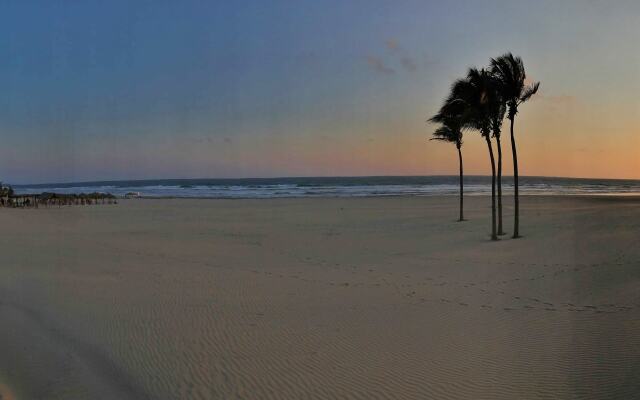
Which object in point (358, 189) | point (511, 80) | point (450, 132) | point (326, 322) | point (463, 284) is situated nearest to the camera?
point (326, 322)

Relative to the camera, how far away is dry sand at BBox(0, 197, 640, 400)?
5.24 m

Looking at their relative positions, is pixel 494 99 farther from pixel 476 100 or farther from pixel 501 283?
pixel 501 283

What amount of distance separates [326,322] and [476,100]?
42.4ft

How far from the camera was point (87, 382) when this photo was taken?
17.4ft

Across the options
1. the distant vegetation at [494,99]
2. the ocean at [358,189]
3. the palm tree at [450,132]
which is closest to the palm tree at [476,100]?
the distant vegetation at [494,99]

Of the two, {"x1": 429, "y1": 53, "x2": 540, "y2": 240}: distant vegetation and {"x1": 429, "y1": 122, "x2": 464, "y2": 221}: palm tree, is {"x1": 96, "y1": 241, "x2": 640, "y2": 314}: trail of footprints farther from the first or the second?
{"x1": 429, "y1": 122, "x2": 464, "y2": 221}: palm tree

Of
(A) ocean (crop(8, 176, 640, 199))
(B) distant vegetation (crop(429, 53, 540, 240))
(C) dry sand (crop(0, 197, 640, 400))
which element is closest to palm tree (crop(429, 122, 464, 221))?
(B) distant vegetation (crop(429, 53, 540, 240))

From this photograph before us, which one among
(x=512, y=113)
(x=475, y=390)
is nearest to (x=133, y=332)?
(x=475, y=390)

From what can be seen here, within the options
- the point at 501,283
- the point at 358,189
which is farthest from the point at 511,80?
the point at 358,189

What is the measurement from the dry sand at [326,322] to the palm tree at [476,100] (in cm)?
528

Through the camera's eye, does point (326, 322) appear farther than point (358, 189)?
No

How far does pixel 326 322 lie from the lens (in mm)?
7461

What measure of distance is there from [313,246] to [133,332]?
1004 centimetres

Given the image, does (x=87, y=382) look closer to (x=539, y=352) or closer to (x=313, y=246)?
(x=539, y=352)
